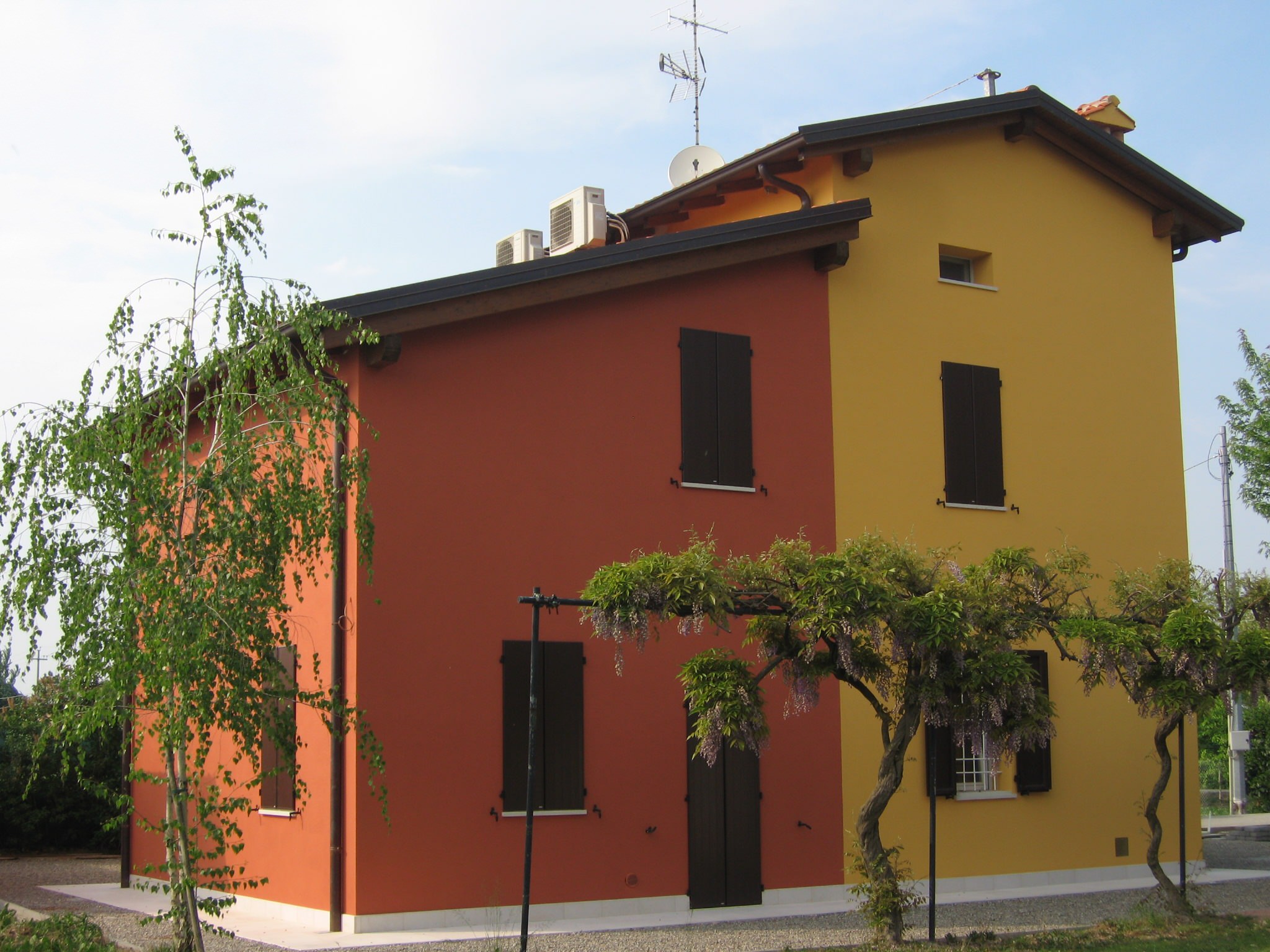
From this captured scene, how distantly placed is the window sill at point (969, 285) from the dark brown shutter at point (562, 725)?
5425 mm

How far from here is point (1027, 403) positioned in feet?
42.4

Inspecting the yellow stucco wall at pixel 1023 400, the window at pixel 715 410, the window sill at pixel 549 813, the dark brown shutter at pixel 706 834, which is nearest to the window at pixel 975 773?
the yellow stucco wall at pixel 1023 400

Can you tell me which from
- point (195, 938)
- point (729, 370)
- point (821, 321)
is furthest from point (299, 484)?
point (821, 321)

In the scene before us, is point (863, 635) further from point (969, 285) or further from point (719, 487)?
point (969, 285)

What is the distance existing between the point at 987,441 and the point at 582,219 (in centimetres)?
453

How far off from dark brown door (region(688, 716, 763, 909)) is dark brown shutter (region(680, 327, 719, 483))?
2.30 m

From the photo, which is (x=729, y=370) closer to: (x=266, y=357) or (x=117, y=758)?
(x=266, y=357)

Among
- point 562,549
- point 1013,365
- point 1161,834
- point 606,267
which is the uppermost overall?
point 606,267

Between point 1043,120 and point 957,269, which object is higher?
point 1043,120

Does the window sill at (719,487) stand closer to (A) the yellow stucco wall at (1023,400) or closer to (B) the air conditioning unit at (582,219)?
(A) the yellow stucco wall at (1023,400)

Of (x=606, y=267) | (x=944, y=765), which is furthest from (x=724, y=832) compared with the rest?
(x=606, y=267)

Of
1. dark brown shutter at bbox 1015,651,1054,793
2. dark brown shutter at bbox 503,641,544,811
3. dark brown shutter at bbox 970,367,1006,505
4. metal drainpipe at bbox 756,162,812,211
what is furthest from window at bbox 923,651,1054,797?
metal drainpipe at bbox 756,162,812,211

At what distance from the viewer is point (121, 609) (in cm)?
706

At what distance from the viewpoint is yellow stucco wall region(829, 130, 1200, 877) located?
39.1ft
